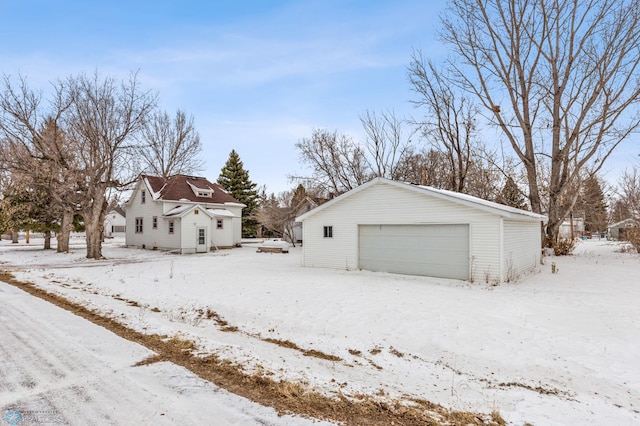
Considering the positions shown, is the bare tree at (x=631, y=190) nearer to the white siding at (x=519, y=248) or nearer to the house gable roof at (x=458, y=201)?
the white siding at (x=519, y=248)

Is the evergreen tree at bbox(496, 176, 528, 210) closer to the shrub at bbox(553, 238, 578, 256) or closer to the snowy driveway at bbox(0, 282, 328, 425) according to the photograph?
the shrub at bbox(553, 238, 578, 256)

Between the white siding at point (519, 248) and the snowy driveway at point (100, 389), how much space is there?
10.0 metres

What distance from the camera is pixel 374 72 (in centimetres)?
1691

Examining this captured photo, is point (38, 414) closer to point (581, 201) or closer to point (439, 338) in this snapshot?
point (439, 338)

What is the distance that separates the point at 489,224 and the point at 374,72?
32.8 ft

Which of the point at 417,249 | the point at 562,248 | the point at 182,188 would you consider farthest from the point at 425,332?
the point at 182,188

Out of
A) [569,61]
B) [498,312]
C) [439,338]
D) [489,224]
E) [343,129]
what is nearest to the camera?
[439,338]

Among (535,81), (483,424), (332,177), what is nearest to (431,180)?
(332,177)

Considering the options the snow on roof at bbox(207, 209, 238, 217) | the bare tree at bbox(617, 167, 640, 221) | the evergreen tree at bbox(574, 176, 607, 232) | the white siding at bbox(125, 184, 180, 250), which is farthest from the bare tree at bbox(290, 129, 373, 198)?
the bare tree at bbox(617, 167, 640, 221)

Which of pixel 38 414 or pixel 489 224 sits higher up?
pixel 489 224

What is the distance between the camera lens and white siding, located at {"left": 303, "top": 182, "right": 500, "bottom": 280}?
10.9 m

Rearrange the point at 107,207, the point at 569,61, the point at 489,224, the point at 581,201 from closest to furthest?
the point at 489,224
the point at 569,61
the point at 107,207
the point at 581,201

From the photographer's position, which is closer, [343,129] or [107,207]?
[107,207]

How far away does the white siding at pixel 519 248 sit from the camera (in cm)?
→ 1112
